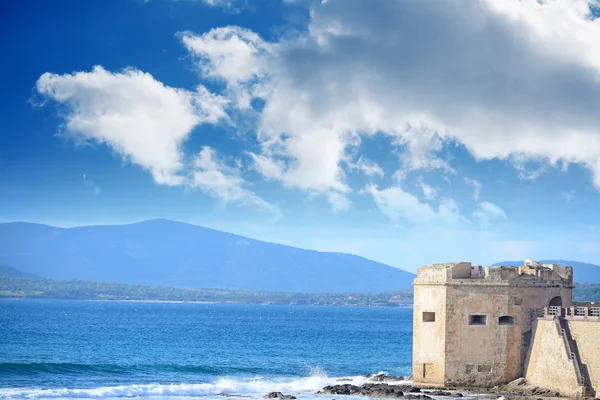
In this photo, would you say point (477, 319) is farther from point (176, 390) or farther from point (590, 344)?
point (176, 390)

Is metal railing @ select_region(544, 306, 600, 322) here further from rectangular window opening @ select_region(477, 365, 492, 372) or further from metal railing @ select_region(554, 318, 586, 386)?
rectangular window opening @ select_region(477, 365, 492, 372)

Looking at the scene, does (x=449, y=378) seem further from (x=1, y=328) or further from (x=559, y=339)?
(x=1, y=328)

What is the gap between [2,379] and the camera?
50.9 m

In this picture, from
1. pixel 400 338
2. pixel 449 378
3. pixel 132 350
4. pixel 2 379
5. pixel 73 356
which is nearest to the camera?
pixel 449 378

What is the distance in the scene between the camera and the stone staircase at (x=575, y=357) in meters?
37.4

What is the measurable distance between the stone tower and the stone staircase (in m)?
2.13

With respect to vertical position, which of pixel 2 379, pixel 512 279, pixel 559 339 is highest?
pixel 512 279

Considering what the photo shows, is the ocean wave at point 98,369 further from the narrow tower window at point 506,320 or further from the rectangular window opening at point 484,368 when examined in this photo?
the narrow tower window at point 506,320

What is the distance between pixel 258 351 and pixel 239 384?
31.2 metres

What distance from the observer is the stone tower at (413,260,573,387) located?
4103 centimetres

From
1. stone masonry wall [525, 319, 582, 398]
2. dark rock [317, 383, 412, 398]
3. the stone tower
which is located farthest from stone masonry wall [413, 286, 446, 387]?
stone masonry wall [525, 319, 582, 398]

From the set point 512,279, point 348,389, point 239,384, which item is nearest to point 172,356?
point 239,384

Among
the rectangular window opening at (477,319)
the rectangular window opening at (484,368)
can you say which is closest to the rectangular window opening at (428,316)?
the rectangular window opening at (477,319)

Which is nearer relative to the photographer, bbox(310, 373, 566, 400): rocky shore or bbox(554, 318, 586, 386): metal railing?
bbox(554, 318, 586, 386): metal railing
